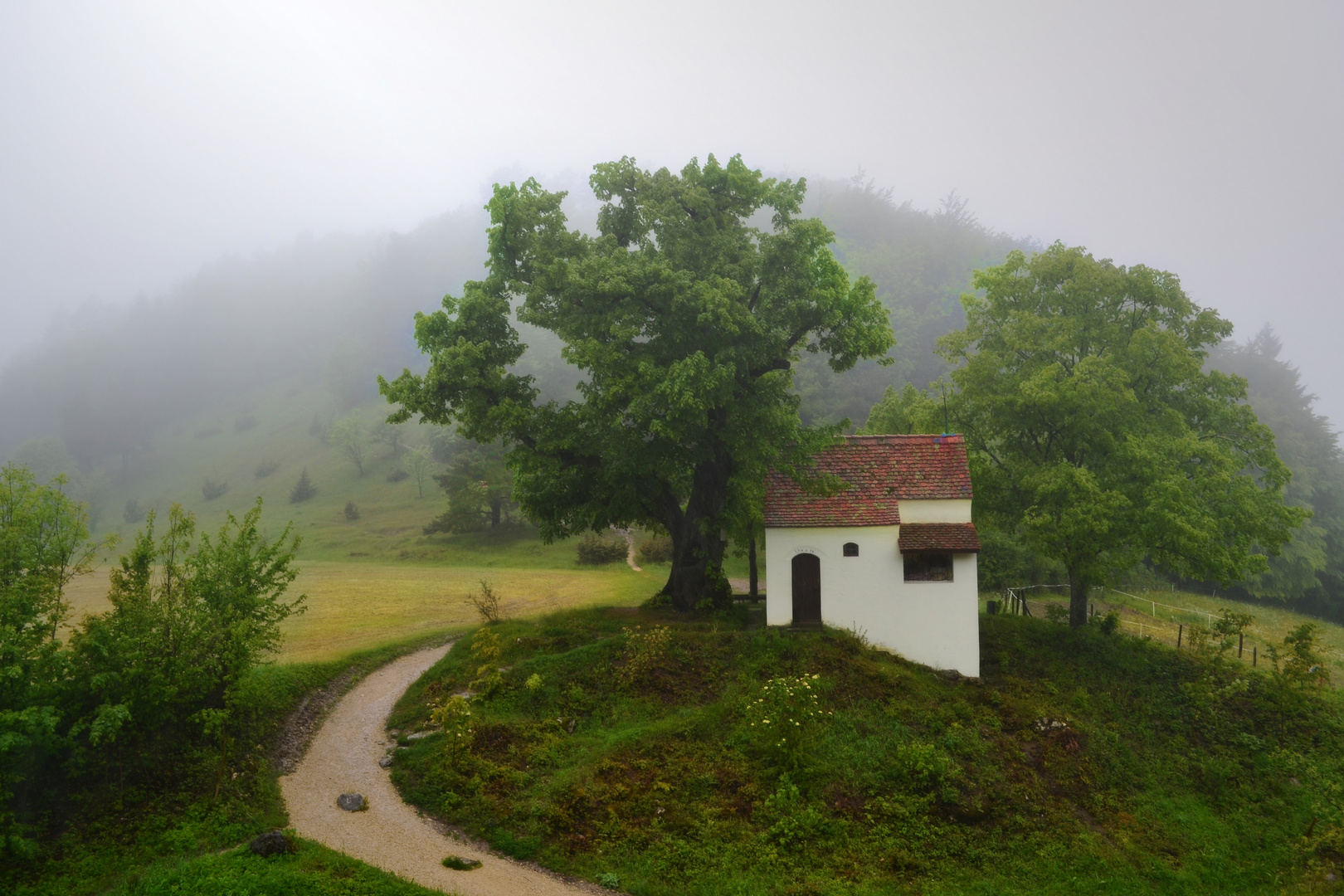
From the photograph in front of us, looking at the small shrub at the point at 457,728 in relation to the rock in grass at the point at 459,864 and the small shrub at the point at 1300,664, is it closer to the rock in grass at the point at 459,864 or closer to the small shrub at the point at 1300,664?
the rock in grass at the point at 459,864

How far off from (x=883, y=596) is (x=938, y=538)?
7.81 feet

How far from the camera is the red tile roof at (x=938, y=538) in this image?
20.6 metres

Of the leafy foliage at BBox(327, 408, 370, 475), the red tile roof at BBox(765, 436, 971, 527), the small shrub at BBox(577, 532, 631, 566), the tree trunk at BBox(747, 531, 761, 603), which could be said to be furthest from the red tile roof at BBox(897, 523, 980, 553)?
the leafy foliage at BBox(327, 408, 370, 475)

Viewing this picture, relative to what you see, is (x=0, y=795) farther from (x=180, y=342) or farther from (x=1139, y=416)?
(x=180, y=342)

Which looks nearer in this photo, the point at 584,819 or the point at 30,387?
the point at 584,819

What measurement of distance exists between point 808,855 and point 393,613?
20.0 metres

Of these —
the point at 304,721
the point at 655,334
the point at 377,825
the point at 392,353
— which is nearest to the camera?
the point at 377,825

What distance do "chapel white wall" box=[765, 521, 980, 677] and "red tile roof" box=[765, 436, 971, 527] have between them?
0.40 meters

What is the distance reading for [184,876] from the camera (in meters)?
10.3

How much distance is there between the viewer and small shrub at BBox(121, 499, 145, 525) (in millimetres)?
79750

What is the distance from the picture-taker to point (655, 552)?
44875mm

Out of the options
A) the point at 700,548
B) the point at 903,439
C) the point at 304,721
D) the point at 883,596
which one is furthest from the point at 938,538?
the point at 304,721

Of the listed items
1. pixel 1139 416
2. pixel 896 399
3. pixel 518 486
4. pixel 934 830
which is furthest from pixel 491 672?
pixel 896 399

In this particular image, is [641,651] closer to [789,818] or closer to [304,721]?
[789,818]
